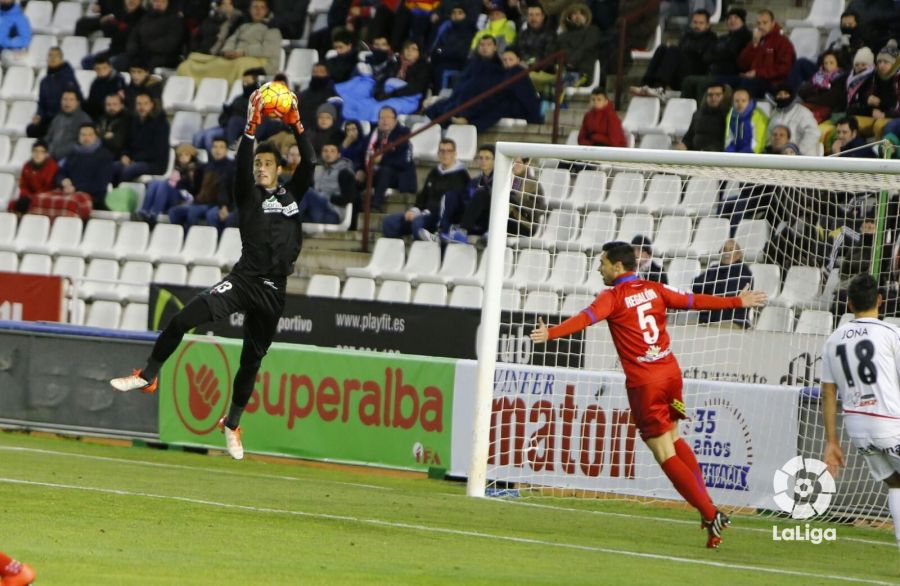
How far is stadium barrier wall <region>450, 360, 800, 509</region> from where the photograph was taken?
1421 cm

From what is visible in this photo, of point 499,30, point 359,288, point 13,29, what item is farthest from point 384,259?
point 13,29

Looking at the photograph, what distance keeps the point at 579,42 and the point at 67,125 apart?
8176mm

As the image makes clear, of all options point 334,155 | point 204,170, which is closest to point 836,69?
point 334,155

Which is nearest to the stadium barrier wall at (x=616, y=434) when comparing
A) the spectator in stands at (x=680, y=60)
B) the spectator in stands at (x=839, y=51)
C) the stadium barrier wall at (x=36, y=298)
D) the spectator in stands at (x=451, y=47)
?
the spectator in stands at (x=839, y=51)

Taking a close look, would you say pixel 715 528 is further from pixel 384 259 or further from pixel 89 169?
pixel 89 169

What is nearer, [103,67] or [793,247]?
[793,247]

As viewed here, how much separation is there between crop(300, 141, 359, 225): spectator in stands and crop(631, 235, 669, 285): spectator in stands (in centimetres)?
552

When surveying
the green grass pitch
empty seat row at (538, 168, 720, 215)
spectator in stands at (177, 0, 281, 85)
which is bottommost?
the green grass pitch

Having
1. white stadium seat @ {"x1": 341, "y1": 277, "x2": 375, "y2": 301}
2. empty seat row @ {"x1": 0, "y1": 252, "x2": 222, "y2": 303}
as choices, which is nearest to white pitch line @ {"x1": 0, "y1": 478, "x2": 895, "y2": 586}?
white stadium seat @ {"x1": 341, "y1": 277, "x2": 375, "y2": 301}

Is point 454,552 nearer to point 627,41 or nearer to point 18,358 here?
point 18,358

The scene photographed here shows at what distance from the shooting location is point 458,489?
48.7 feet

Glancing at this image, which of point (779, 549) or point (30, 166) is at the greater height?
point (30, 166)

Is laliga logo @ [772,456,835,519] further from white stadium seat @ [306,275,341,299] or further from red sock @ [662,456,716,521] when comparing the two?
white stadium seat @ [306,275,341,299]

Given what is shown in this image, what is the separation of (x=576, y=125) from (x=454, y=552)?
40.4ft
